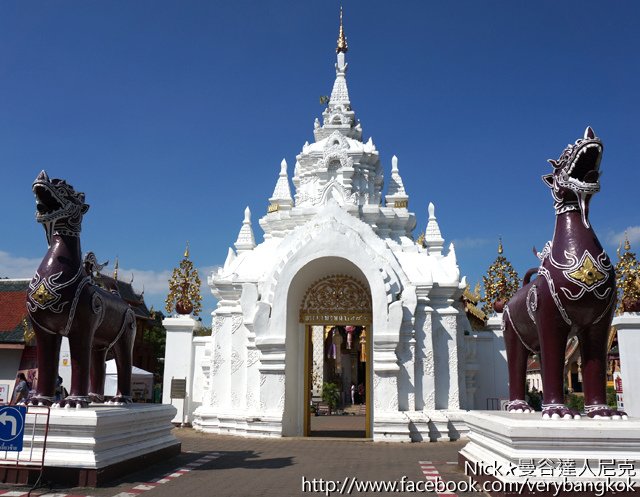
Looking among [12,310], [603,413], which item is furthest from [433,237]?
[12,310]

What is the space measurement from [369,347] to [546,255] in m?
9.58

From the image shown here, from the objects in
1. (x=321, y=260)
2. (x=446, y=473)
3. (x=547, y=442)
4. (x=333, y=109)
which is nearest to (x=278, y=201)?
(x=333, y=109)

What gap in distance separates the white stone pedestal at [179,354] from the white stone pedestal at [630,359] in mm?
13293

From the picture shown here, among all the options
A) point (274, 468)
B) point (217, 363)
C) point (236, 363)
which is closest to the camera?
point (274, 468)

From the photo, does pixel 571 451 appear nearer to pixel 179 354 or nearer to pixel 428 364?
pixel 428 364

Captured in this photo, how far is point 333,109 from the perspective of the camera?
915 inches

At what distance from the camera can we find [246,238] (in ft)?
66.2

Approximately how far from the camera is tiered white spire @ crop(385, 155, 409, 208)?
20.6 metres

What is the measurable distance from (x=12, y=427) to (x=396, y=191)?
1650 centimetres

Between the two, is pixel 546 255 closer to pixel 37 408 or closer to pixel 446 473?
pixel 446 473

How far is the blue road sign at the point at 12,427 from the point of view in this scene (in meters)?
6.95

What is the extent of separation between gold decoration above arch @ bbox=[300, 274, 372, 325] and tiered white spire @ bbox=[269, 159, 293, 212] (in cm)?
563

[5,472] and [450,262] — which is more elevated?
[450,262]

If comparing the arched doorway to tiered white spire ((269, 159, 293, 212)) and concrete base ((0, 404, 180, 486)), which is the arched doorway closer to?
tiered white spire ((269, 159, 293, 212))
